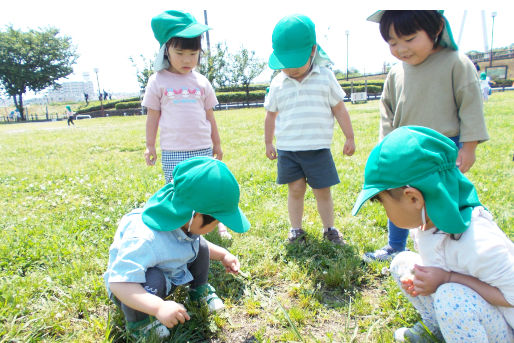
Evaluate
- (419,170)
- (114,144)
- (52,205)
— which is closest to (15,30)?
(114,144)

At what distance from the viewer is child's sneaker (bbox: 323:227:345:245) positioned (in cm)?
272

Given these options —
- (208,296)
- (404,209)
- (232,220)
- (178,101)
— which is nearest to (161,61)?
(178,101)

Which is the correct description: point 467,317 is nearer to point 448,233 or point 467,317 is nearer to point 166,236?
point 448,233

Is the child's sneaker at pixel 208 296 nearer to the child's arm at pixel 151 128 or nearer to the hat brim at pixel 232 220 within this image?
the hat brim at pixel 232 220

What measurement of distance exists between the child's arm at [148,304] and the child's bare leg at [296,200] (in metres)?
1.41

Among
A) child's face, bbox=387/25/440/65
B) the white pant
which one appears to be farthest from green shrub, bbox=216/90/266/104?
the white pant

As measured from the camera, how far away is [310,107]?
2.68 metres

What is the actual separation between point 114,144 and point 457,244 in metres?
8.23

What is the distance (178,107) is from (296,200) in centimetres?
117

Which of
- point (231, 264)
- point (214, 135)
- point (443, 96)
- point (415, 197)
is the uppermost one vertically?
point (443, 96)

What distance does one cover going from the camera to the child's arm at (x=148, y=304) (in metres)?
1.57

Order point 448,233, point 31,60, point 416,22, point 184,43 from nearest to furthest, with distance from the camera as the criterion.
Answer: point 448,233
point 416,22
point 184,43
point 31,60

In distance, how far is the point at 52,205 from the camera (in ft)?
12.3

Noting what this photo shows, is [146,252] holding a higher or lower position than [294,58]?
lower
